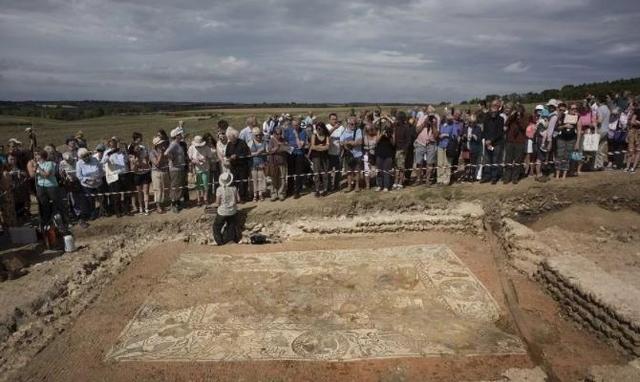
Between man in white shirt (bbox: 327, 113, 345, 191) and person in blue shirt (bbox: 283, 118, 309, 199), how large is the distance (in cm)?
72

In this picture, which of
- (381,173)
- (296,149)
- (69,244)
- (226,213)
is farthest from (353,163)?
(69,244)

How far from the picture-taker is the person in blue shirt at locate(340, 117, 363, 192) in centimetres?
1252

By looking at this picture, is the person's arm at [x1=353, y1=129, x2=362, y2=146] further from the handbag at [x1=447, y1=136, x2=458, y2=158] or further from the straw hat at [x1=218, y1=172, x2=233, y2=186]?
the straw hat at [x1=218, y1=172, x2=233, y2=186]

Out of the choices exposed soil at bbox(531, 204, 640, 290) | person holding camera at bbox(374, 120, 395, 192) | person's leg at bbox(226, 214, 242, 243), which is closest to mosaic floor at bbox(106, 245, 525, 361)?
person's leg at bbox(226, 214, 242, 243)

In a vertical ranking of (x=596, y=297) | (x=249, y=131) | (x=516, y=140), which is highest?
(x=249, y=131)

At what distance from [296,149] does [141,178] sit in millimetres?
4243

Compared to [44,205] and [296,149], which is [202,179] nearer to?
[296,149]

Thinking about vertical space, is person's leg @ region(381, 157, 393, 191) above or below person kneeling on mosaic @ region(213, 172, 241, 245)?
above

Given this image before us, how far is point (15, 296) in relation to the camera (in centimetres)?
882

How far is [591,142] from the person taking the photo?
11961 millimetres

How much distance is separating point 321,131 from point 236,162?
2.46 meters

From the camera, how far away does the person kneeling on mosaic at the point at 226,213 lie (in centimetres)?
1105

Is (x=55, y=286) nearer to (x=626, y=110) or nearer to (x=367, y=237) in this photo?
(x=367, y=237)

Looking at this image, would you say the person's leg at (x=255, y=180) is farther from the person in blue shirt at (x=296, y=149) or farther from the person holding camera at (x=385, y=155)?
the person holding camera at (x=385, y=155)
